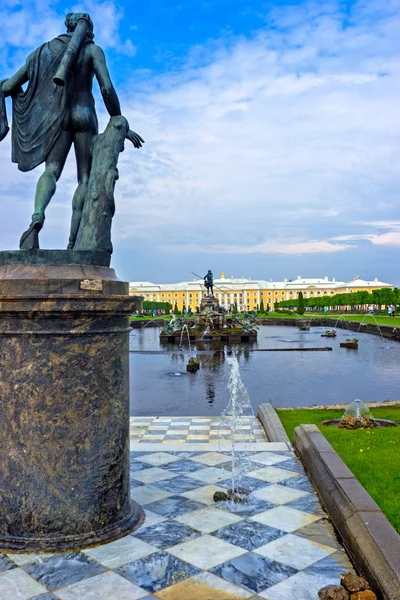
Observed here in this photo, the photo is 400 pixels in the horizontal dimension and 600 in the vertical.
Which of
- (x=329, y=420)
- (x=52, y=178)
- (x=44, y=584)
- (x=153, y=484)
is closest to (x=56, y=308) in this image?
(x=52, y=178)

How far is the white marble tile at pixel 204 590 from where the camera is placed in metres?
2.67

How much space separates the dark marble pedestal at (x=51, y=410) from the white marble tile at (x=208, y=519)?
53cm

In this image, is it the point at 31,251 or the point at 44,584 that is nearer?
the point at 44,584

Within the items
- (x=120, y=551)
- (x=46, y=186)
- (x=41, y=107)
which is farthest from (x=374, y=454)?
(x=41, y=107)

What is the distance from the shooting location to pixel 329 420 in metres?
7.82

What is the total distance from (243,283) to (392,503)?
113319 millimetres

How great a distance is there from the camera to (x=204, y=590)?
8.97 feet

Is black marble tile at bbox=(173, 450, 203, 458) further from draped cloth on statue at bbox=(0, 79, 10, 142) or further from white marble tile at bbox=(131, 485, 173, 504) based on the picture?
draped cloth on statue at bbox=(0, 79, 10, 142)

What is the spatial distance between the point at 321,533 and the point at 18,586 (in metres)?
1.83

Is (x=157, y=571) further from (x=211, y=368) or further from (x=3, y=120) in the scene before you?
(x=211, y=368)

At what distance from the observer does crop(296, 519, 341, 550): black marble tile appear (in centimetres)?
329

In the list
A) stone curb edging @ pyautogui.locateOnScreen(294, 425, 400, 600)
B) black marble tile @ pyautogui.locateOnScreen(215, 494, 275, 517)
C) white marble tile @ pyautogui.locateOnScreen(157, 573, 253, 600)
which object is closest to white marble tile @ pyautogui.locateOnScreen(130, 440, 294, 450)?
stone curb edging @ pyautogui.locateOnScreen(294, 425, 400, 600)

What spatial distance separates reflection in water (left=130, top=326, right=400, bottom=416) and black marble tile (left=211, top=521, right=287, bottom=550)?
6.06 metres

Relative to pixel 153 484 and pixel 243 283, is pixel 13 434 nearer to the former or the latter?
pixel 153 484
